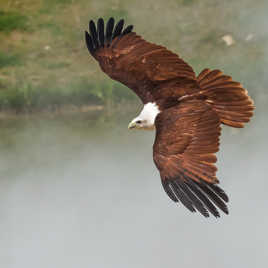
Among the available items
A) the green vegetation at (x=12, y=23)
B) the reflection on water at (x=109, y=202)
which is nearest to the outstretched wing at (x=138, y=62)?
the reflection on water at (x=109, y=202)

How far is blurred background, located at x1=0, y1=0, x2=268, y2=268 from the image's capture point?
11.3 meters

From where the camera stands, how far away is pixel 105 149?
12.6m

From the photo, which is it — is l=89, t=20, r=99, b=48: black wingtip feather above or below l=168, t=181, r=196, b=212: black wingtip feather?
above

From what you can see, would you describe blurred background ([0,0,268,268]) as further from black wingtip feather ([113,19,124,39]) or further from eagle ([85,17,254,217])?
→ black wingtip feather ([113,19,124,39])

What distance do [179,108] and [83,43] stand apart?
5038mm

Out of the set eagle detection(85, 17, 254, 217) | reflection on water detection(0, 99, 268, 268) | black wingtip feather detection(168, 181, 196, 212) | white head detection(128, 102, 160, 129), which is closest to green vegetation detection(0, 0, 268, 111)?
reflection on water detection(0, 99, 268, 268)

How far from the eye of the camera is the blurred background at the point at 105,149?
37.0 feet

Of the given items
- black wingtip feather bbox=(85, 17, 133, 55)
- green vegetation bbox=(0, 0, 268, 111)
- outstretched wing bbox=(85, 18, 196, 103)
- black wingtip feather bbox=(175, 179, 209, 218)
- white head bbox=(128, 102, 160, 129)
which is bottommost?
black wingtip feather bbox=(175, 179, 209, 218)

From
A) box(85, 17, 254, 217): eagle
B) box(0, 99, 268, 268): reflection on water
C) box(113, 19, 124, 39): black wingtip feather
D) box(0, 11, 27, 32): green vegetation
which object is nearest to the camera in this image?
box(85, 17, 254, 217): eagle

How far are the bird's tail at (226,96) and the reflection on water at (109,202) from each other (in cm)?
240

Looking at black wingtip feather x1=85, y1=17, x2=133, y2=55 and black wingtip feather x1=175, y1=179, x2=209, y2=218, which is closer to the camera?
black wingtip feather x1=175, y1=179, x2=209, y2=218

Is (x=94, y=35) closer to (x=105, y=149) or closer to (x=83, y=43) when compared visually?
(x=105, y=149)

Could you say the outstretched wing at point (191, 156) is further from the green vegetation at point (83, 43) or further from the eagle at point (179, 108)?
the green vegetation at point (83, 43)

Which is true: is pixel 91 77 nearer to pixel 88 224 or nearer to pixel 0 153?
pixel 0 153
